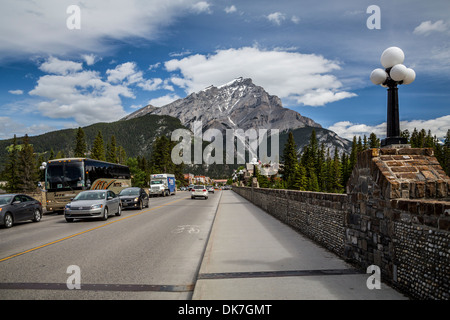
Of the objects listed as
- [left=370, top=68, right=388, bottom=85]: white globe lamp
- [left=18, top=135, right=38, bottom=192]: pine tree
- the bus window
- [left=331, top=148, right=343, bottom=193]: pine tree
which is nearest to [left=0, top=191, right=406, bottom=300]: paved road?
[left=370, top=68, right=388, bottom=85]: white globe lamp

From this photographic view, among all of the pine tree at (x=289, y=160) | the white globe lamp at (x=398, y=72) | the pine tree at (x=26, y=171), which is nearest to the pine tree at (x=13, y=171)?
the pine tree at (x=26, y=171)

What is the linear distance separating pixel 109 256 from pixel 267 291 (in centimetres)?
462

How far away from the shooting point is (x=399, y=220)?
479cm

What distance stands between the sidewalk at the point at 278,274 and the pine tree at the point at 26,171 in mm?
91471

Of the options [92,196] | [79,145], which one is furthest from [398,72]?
[79,145]

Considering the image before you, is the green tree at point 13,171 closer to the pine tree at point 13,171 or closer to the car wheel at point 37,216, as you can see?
the pine tree at point 13,171

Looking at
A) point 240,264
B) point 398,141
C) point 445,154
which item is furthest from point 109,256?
point 445,154

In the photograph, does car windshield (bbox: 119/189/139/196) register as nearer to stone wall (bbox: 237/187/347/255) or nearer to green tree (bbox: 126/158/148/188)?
stone wall (bbox: 237/187/347/255)

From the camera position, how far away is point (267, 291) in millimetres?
4926

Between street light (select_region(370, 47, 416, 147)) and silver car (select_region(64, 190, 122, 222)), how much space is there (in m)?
13.1

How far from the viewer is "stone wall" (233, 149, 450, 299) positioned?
4020 mm

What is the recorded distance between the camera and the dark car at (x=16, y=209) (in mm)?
14320

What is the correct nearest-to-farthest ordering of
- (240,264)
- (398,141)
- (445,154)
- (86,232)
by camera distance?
1. (398,141)
2. (240,264)
3. (86,232)
4. (445,154)
